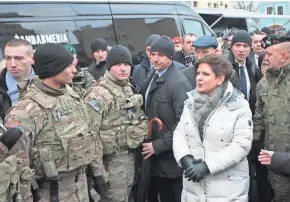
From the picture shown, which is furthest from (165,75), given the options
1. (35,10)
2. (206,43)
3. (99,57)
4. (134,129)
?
(35,10)

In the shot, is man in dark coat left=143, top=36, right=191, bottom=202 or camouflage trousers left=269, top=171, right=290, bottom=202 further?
man in dark coat left=143, top=36, right=191, bottom=202

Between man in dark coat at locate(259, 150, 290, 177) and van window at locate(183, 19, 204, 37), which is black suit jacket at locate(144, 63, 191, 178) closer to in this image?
man in dark coat at locate(259, 150, 290, 177)

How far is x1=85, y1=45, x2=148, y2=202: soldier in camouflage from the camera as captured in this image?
324 cm

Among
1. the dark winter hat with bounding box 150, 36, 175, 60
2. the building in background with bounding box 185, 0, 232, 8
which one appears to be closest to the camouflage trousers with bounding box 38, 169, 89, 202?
the dark winter hat with bounding box 150, 36, 175, 60

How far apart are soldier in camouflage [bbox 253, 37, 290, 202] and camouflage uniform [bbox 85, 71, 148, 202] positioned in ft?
3.56

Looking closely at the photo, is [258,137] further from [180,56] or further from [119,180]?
[180,56]

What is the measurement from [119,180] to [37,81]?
117 cm

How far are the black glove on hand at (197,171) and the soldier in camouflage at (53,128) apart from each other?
72 centimetres

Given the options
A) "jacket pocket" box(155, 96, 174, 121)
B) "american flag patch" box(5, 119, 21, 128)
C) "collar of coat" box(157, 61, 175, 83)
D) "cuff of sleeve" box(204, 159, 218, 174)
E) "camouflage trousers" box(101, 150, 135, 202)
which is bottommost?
"camouflage trousers" box(101, 150, 135, 202)

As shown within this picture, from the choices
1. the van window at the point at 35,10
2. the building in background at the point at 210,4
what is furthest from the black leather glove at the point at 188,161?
the building in background at the point at 210,4

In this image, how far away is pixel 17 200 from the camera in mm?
2244

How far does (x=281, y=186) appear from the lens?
3.34m

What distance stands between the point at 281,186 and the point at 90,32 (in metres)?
3.78

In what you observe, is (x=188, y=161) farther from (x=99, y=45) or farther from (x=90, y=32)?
(x=90, y=32)
